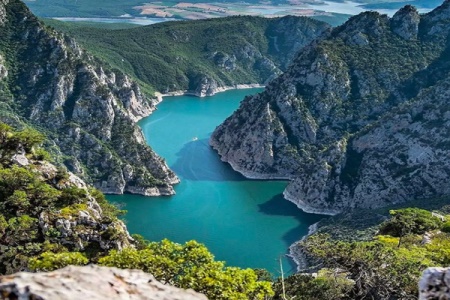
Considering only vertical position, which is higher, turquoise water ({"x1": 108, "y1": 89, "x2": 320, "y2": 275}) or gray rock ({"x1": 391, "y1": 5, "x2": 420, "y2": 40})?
gray rock ({"x1": 391, "y1": 5, "x2": 420, "y2": 40})

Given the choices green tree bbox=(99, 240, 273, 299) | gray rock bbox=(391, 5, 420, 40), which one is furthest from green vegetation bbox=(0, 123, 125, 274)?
gray rock bbox=(391, 5, 420, 40)

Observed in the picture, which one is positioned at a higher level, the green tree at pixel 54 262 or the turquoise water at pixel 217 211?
the green tree at pixel 54 262

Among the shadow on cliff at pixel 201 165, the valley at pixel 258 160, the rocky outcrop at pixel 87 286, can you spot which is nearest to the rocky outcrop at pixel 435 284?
the rocky outcrop at pixel 87 286

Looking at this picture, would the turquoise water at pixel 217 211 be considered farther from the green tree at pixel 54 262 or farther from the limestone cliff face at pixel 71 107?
the green tree at pixel 54 262

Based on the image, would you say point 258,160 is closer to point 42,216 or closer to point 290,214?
point 290,214

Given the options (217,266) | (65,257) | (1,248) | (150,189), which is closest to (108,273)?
(217,266)

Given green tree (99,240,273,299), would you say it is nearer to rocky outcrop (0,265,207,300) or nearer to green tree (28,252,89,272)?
green tree (28,252,89,272)
